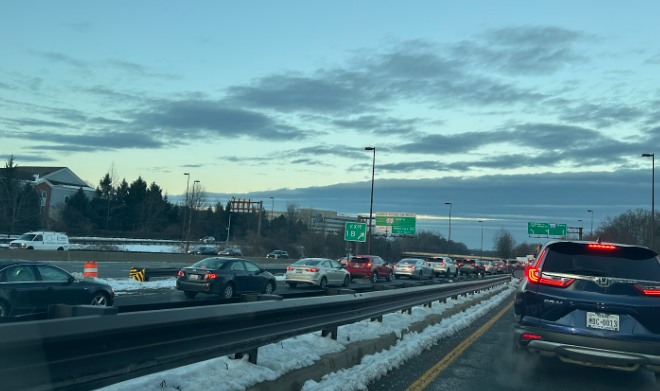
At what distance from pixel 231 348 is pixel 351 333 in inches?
150

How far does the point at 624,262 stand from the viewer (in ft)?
23.4

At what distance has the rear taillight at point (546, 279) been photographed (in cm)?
696

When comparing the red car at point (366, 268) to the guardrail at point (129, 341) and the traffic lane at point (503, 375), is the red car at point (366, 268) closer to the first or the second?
the traffic lane at point (503, 375)

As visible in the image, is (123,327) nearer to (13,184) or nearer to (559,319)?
(559,319)

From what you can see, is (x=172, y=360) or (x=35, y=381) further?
(x=172, y=360)

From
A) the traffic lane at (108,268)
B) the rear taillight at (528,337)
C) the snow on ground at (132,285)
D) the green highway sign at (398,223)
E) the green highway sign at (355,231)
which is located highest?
the green highway sign at (398,223)

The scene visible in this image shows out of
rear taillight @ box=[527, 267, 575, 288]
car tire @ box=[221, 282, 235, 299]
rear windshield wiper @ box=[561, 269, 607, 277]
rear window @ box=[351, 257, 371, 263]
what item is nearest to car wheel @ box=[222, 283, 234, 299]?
car tire @ box=[221, 282, 235, 299]

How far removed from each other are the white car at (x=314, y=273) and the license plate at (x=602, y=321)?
20.0 m

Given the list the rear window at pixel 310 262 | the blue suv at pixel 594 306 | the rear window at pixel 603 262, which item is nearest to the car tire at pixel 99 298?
the blue suv at pixel 594 306

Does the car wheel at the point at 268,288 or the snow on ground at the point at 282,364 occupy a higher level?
the snow on ground at the point at 282,364

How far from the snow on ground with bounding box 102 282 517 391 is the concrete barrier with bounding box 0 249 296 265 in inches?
1136

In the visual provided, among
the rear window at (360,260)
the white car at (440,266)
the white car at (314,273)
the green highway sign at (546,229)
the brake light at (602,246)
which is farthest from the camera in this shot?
the green highway sign at (546,229)

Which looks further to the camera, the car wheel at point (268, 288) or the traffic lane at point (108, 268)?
the traffic lane at point (108, 268)

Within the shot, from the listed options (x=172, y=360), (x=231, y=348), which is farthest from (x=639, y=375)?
(x=172, y=360)
